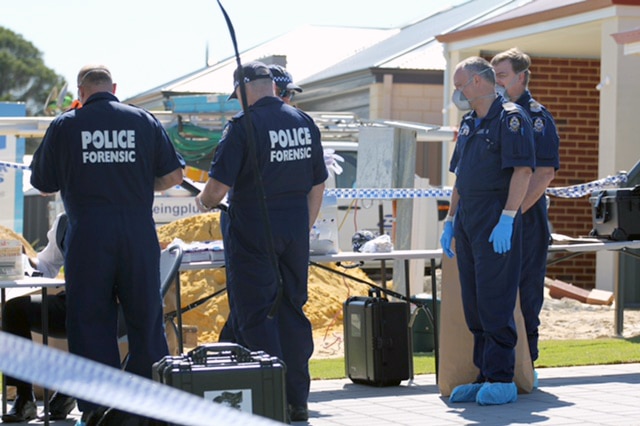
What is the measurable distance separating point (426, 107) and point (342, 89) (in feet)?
6.04

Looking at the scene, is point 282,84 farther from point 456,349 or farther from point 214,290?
point 214,290

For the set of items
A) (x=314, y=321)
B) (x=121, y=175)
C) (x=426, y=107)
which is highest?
(x=426, y=107)

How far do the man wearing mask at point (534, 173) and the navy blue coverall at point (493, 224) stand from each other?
0.50 metres

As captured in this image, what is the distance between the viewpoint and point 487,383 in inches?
295

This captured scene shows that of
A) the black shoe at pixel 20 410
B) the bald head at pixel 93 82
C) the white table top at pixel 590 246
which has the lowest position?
the black shoe at pixel 20 410

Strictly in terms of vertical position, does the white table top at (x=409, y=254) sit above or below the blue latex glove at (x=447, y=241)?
below

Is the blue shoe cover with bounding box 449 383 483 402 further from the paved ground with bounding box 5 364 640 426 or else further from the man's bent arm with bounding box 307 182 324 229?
the man's bent arm with bounding box 307 182 324 229

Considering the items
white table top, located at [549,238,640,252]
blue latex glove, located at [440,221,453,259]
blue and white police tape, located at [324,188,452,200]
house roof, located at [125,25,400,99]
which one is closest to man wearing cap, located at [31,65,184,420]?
blue latex glove, located at [440,221,453,259]

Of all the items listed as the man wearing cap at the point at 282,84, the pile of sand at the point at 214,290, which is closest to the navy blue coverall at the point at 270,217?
the man wearing cap at the point at 282,84

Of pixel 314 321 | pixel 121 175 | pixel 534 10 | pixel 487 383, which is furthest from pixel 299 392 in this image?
pixel 534 10

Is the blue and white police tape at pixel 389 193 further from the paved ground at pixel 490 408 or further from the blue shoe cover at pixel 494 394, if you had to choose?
the blue shoe cover at pixel 494 394

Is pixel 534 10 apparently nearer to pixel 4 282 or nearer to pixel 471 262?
pixel 471 262

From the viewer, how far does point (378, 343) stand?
8508mm

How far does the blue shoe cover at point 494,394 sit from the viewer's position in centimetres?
745
